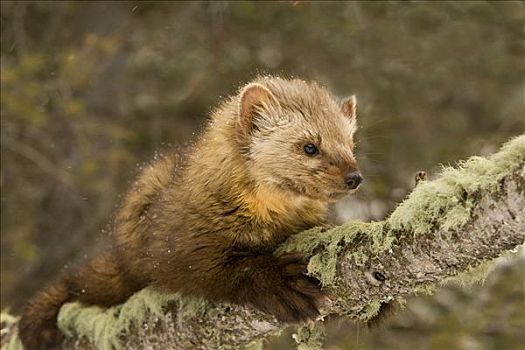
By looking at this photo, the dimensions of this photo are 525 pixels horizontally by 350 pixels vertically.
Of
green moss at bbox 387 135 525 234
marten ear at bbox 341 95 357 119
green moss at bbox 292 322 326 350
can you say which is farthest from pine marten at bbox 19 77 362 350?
green moss at bbox 387 135 525 234

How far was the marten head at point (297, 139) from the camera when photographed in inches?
141

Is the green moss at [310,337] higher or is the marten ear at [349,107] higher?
the marten ear at [349,107]

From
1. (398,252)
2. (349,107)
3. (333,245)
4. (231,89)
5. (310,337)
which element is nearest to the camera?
(398,252)

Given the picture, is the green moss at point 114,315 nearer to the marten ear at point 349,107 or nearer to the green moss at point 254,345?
the green moss at point 254,345

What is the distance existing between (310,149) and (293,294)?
708 mm

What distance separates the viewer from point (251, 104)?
3.84 m

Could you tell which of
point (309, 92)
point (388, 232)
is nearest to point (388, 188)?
point (309, 92)

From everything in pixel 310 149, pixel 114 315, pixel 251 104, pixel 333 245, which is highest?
pixel 251 104

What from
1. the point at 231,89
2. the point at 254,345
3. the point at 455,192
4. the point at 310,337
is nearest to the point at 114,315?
the point at 254,345

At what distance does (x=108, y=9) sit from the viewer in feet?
26.5

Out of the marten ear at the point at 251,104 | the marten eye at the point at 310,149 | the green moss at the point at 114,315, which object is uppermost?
the marten ear at the point at 251,104

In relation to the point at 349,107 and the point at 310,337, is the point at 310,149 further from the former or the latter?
the point at 310,337

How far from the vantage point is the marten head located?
3572 millimetres

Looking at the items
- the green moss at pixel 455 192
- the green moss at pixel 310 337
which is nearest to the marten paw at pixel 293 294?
the green moss at pixel 310 337
